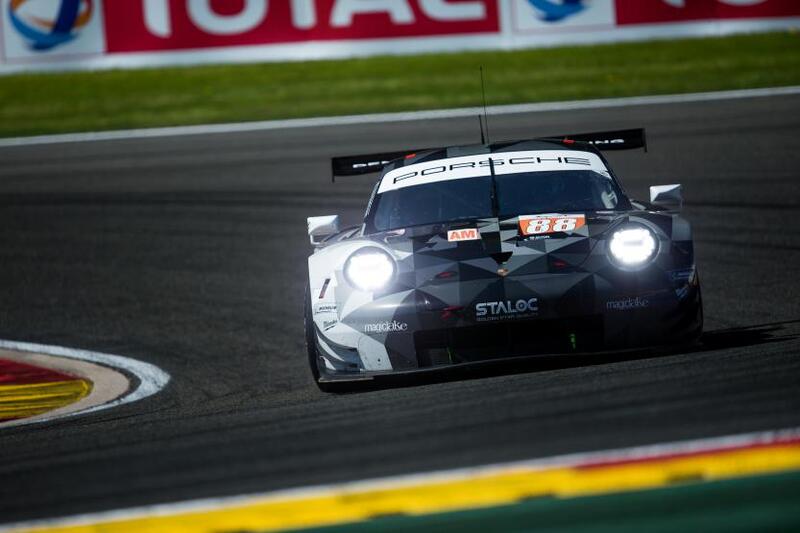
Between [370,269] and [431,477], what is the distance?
2810 millimetres

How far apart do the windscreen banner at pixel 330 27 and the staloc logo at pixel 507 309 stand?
40.1 feet

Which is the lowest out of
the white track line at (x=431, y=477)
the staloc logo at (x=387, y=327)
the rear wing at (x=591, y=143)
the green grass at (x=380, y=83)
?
the white track line at (x=431, y=477)

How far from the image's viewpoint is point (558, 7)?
18250 millimetres

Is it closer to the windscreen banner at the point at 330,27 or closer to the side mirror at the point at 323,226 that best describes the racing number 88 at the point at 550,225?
the side mirror at the point at 323,226

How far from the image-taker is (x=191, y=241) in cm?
1169

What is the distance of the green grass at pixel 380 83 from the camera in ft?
55.4

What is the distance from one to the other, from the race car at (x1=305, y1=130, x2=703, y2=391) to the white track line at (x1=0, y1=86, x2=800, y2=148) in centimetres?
917

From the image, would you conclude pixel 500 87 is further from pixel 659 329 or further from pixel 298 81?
pixel 659 329

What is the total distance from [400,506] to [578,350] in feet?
9.73

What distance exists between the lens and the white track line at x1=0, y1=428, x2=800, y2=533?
3.58m

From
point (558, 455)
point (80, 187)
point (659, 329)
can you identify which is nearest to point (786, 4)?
point (80, 187)

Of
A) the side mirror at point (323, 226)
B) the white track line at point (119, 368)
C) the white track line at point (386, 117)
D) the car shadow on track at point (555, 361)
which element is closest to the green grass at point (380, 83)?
the white track line at point (386, 117)

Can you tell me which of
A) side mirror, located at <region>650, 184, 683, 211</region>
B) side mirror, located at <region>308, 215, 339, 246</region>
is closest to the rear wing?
side mirror, located at <region>308, 215, 339, 246</region>

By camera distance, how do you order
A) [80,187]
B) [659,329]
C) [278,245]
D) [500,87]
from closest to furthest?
1. [659,329]
2. [278,245]
3. [80,187]
4. [500,87]
